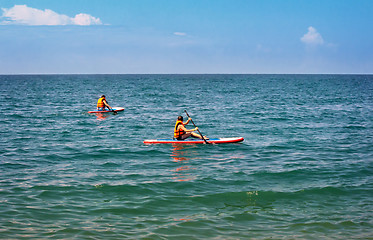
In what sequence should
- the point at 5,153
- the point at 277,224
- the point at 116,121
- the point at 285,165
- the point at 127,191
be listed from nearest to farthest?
the point at 277,224, the point at 127,191, the point at 285,165, the point at 5,153, the point at 116,121

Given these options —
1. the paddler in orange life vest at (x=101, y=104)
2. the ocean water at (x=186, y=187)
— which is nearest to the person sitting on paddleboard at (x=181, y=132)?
the ocean water at (x=186, y=187)

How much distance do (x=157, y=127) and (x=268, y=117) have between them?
10.9 metres

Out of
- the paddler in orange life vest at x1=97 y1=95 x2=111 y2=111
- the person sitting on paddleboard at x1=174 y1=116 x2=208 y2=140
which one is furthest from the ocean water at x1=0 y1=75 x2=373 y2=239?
the paddler in orange life vest at x1=97 y1=95 x2=111 y2=111

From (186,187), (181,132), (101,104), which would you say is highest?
(101,104)

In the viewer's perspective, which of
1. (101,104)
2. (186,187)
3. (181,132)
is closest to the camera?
(186,187)

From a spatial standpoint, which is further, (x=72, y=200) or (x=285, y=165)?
(x=285, y=165)

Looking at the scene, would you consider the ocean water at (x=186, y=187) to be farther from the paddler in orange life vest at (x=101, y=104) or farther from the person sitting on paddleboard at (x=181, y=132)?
the paddler in orange life vest at (x=101, y=104)

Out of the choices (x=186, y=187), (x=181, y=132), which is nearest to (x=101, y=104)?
(x=181, y=132)

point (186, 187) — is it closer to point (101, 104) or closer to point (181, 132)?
point (181, 132)

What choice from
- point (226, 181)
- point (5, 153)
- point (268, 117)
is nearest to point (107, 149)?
point (5, 153)

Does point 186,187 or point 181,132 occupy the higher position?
point 181,132

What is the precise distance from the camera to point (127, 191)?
42.7 ft

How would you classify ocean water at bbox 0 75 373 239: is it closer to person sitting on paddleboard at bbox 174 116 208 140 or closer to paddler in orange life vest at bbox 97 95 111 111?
person sitting on paddleboard at bbox 174 116 208 140

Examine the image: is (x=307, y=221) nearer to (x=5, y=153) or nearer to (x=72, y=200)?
(x=72, y=200)
